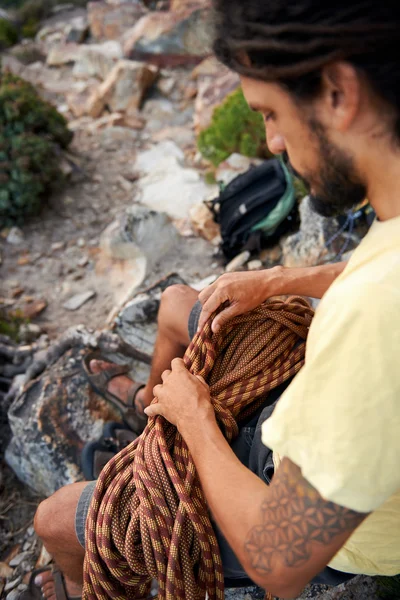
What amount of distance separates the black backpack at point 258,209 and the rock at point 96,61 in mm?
5864

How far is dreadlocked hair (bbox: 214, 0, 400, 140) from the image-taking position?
3.18 feet

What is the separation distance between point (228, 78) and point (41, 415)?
17.3 ft

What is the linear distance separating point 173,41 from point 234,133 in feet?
14.6

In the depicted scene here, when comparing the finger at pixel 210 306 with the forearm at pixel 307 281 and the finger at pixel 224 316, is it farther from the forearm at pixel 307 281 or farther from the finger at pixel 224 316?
the forearm at pixel 307 281

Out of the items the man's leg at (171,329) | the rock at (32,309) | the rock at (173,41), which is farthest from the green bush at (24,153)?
Result: the man's leg at (171,329)

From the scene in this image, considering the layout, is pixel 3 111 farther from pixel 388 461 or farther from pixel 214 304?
pixel 388 461

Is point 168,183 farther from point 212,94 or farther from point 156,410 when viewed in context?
point 156,410

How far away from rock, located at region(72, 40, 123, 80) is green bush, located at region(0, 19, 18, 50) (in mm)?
2547

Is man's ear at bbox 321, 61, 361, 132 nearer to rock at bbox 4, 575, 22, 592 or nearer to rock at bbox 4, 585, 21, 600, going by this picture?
rock at bbox 4, 585, 21, 600

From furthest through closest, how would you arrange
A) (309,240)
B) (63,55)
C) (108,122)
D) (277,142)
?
1. (63,55)
2. (108,122)
3. (309,240)
4. (277,142)

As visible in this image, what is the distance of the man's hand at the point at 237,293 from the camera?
6.34 feet

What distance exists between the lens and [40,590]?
2.24m

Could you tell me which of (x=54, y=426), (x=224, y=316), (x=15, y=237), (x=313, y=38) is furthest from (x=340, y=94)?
(x=15, y=237)

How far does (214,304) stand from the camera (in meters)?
1.94
